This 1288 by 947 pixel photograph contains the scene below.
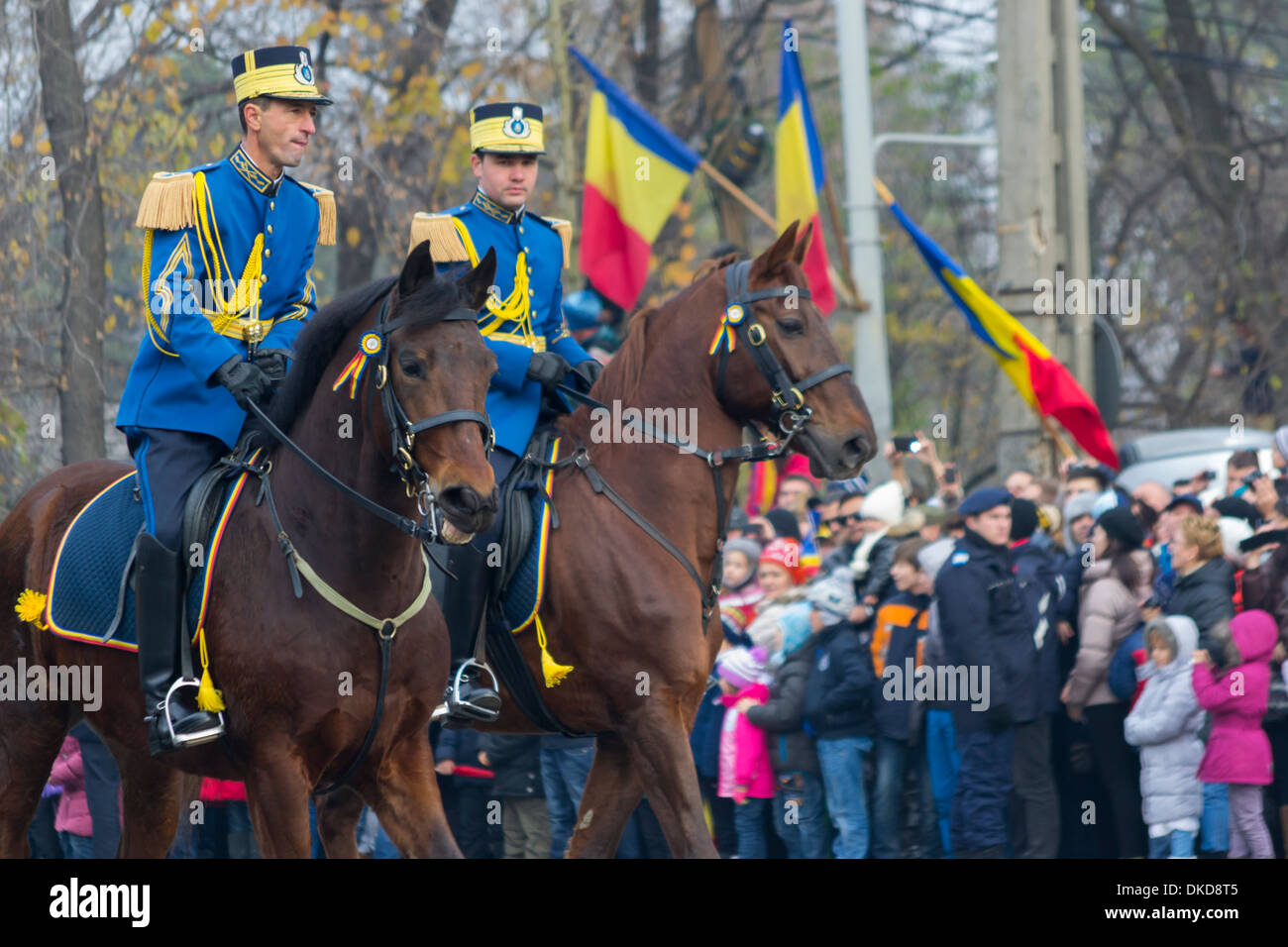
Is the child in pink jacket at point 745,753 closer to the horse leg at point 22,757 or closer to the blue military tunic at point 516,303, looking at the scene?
the blue military tunic at point 516,303

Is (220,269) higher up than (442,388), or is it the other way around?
(220,269)

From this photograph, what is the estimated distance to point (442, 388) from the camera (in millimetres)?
5320

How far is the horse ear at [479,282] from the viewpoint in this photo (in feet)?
18.3

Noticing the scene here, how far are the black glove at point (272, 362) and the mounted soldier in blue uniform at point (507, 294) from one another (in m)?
1.03

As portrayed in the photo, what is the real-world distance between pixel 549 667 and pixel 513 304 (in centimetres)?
154

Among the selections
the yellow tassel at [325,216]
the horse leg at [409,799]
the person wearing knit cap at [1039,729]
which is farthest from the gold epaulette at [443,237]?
the person wearing knit cap at [1039,729]

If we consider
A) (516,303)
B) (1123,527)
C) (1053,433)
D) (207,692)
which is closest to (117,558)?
(207,692)

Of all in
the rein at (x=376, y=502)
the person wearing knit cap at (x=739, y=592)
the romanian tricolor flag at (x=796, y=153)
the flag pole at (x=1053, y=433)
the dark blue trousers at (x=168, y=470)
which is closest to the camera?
the rein at (x=376, y=502)

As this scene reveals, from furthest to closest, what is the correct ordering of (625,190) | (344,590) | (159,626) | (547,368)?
(625,190) → (547,368) → (159,626) → (344,590)

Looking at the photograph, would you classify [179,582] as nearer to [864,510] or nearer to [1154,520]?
[864,510]

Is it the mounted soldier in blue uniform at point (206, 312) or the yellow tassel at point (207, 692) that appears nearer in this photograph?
the yellow tassel at point (207, 692)

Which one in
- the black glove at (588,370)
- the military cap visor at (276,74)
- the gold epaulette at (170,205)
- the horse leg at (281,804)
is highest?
the military cap visor at (276,74)

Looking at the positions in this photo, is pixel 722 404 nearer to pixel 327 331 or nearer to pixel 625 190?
pixel 327 331

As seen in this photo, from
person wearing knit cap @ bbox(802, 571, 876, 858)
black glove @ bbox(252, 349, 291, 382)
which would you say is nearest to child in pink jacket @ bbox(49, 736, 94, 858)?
person wearing knit cap @ bbox(802, 571, 876, 858)
